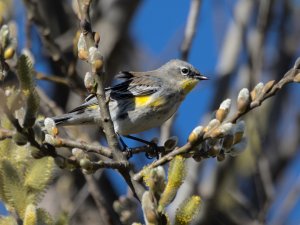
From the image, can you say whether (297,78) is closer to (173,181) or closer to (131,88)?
(173,181)

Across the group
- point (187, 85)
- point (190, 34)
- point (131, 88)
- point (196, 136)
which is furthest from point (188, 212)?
point (187, 85)

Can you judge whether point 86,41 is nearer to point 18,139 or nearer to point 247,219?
point 18,139

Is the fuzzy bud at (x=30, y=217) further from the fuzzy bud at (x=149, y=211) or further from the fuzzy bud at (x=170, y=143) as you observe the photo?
the fuzzy bud at (x=170, y=143)

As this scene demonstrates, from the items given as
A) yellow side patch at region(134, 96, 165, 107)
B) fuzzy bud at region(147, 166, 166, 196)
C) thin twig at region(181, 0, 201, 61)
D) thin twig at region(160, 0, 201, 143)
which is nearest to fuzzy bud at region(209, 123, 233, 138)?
fuzzy bud at region(147, 166, 166, 196)

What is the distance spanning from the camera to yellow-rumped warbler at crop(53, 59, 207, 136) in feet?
16.3

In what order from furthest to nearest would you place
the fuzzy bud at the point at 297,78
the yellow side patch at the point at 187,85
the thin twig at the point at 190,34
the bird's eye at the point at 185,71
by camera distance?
the bird's eye at the point at 185,71
the yellow side patch at the point at 187,85
the thin twig at the point at 190,34
the fuzzy bud at the point at 297,78

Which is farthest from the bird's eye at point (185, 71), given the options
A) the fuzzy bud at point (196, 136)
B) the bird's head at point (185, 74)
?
the fuzzy bud at point (196, 136)

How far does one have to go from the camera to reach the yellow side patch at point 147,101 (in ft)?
17.1

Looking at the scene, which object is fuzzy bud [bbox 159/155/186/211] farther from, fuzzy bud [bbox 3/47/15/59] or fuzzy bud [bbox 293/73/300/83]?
fuzzy bud [bbox 3/47/15/59]

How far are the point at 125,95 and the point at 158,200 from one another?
2.85m

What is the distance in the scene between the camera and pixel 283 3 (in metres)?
8.31

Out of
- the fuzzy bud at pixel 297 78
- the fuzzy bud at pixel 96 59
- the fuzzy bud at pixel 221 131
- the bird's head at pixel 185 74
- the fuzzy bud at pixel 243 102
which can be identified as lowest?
the bird's head at pixel 185 74

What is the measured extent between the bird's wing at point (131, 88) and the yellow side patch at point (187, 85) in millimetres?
225

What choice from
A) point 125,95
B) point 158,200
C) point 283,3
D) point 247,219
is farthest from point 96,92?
point 283,3
